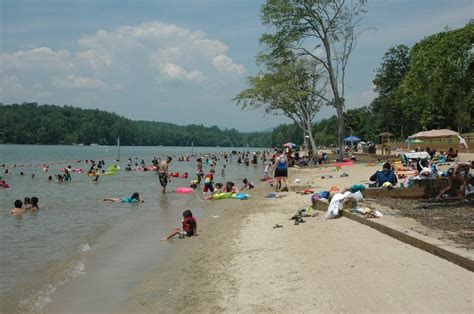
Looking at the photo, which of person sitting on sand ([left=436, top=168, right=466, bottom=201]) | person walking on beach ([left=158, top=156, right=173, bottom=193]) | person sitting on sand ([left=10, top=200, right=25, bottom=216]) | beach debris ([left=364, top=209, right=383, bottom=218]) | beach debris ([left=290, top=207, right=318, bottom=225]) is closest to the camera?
beach debris ([left=364, top=209, right=383, bottom=218])

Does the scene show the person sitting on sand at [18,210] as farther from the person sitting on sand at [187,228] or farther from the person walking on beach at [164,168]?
the person sitting on sand at [187,228]

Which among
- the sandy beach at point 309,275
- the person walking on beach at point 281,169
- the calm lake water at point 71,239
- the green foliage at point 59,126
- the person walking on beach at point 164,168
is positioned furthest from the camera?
the green foliage at point 59,126

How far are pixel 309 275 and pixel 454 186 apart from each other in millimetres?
7626

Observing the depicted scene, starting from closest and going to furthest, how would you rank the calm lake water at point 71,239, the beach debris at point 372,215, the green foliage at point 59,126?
1. the calm lake water at point 71,239
2. the beach debris at point 372,215
3. the green foliage at point 59,126

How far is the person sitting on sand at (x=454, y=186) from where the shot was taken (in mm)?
11628

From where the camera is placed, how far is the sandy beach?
4.78 meters

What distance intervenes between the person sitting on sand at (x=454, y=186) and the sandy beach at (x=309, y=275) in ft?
11.8

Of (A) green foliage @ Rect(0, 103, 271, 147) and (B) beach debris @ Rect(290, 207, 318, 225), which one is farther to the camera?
(A) green foliage @ Rect(0, 103, 271, 147)

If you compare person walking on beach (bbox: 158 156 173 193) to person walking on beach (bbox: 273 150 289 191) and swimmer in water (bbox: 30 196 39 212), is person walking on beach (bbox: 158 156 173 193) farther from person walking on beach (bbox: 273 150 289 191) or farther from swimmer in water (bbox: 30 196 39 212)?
swimmer in water (bbox: 30 196 39 212)

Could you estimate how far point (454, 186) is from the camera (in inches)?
468

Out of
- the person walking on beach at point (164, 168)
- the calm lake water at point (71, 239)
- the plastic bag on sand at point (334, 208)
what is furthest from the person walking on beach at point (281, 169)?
the plastic bag on sand at point (334, 208)

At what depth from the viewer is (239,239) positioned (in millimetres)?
9273

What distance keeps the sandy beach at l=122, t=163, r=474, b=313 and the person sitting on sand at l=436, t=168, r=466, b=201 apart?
11.8 ft

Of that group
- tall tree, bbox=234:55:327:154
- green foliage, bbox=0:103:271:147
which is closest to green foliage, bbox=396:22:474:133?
tall tree, bbox=234:55:327:154
